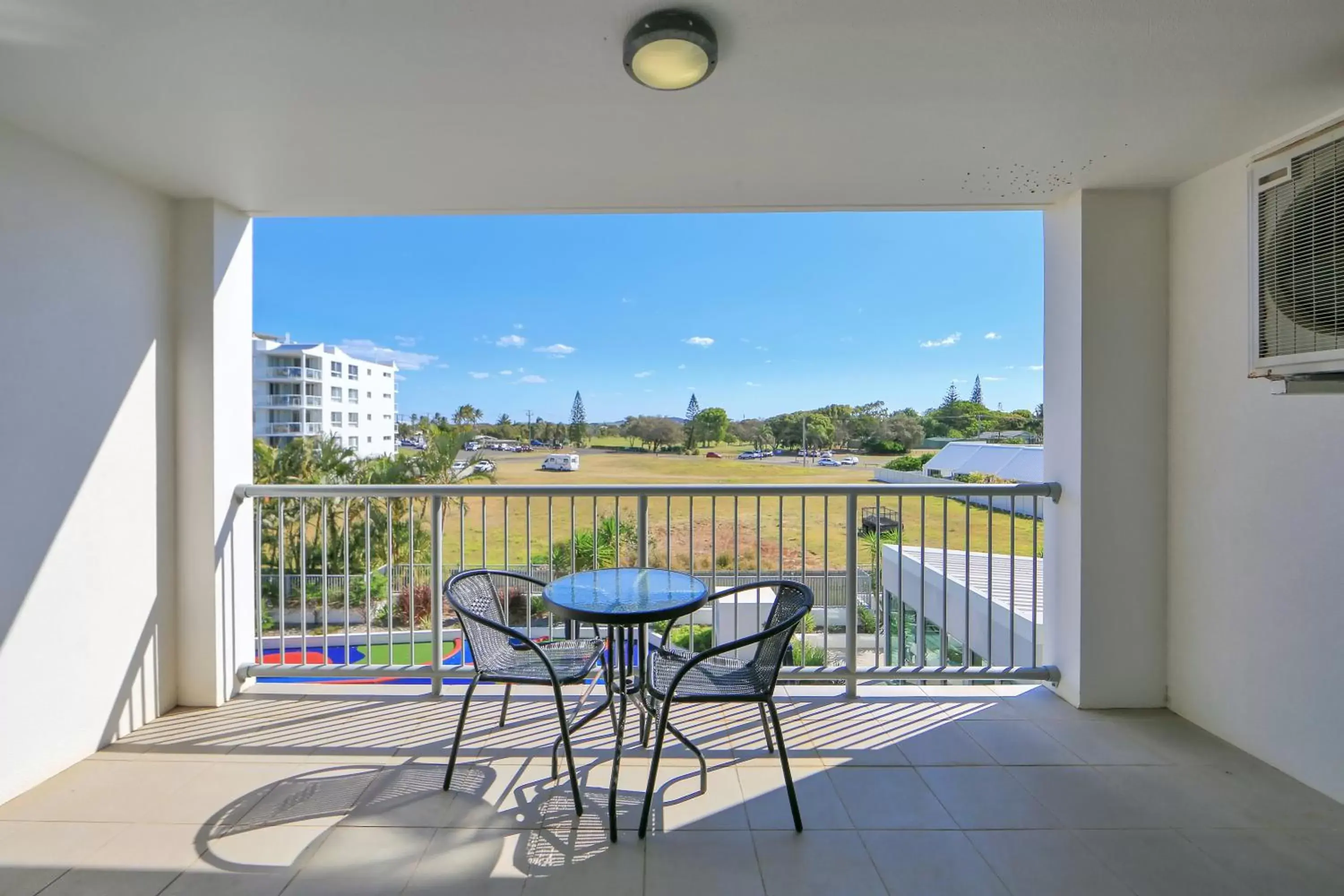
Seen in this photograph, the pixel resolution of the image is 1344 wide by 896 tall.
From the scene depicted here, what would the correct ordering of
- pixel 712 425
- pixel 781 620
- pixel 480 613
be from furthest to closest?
pixel 712 425 → pixel 480 613 → pixel 781 620

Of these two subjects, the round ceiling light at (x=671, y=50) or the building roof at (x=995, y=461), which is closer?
the round ceiling light at (x=671, y=50)

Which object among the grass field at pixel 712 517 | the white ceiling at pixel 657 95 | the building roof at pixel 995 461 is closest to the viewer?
the white ceiling at pixel 657 95

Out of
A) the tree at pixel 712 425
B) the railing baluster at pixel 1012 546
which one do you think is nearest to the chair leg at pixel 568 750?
the tree at pixel 712 425

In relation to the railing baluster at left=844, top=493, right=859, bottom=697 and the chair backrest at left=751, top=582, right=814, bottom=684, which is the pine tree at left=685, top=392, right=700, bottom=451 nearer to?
the railing baluster at left=844, top=493, right=859, bottom=697

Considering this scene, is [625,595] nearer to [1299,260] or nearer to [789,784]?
[789,784]

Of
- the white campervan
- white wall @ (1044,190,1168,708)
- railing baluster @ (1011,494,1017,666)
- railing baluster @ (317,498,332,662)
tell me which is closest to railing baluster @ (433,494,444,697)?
railing baluster @ (317,498,332,662)

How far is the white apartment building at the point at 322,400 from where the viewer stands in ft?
12.9

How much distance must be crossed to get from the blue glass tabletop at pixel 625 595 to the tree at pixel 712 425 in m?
1.28

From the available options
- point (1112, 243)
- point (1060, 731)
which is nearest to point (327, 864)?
point (1060, 731)

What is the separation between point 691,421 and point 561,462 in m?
0.91

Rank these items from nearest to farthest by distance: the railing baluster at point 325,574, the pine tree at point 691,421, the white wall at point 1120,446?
the white wall at point 1120,446 < the railing baluster at point 325,574 < the pine tree at point 691,421

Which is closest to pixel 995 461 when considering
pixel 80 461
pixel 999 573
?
pixel 999 573

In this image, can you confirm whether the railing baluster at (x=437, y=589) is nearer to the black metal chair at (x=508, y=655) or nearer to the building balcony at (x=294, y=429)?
the black metal chair at (x=508, y=655)

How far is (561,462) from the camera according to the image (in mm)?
3451
